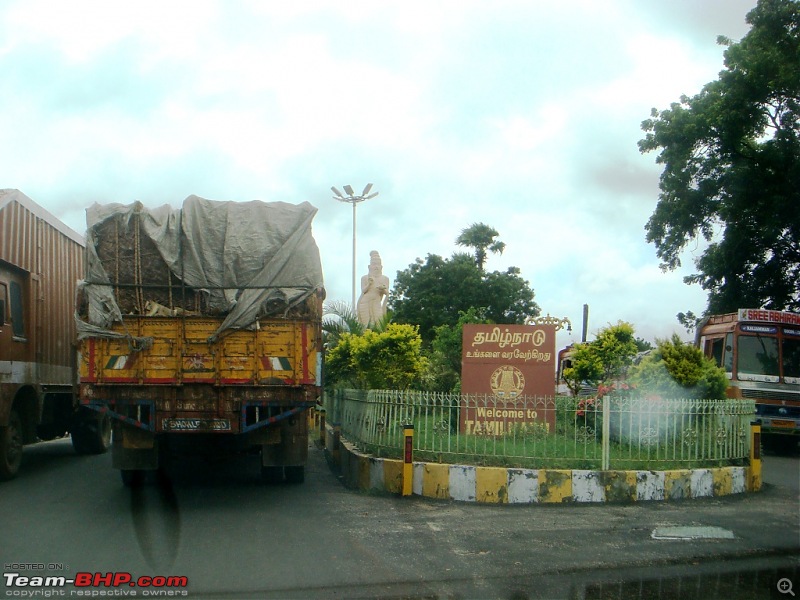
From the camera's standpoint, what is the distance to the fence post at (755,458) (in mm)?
11188

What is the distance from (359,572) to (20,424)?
7.57 metres

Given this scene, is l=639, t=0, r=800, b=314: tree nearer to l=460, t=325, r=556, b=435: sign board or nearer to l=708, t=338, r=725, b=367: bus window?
l=708, t=338, r=725, b=367: bus window

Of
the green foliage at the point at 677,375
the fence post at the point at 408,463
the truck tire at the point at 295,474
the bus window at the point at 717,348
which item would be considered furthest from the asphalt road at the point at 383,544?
the bus window at the point at 717,348

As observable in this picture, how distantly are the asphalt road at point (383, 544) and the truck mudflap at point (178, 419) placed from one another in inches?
36.2

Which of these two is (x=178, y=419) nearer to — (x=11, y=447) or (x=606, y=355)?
(x=11, y=447)

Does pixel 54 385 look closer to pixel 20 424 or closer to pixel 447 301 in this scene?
pixel 20 424

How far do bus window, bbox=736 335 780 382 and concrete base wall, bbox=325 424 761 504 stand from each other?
8.76m

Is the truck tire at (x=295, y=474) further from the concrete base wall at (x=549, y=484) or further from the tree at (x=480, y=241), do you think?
the tree at (x=480, y=241)

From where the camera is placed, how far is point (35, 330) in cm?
1280

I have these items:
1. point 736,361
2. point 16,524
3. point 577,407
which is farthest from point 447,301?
point 16,524

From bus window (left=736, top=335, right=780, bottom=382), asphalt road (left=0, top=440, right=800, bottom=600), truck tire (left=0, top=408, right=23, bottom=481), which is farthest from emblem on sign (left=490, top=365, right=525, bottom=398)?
bus window (left=736, top=335, right=780, bottom=382)

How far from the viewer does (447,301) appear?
4472 centimetres
